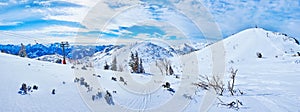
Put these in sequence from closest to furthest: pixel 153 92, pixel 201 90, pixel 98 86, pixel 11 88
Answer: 1. pixel 11 88
2. pixel 98 86
3. pixel 153 92
4. pixel 201 90

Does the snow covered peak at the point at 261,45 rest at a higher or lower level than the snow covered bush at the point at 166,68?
higher

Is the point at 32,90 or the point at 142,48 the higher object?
the point at 142,48

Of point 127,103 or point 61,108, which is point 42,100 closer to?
point 61,108

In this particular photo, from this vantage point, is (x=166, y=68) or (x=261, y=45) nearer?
(x=166, y=68)

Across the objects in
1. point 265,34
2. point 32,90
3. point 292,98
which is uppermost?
point 265,34

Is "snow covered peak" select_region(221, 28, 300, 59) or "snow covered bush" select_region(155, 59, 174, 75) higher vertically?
"snow covered peak" select_region(221, 28, 300, 59)

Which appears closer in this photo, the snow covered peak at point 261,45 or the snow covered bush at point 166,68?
the snow covered bush at point 166,68

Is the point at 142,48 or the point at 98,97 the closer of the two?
the point at 98,97

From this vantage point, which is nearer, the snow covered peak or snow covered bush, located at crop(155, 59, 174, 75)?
snow covered bush, located at crop(155, 59, 174, 75)

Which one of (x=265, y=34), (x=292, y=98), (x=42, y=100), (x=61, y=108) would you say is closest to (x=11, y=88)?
(x=42, y=100)

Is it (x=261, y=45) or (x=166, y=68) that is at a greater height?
(x=261, y=45)

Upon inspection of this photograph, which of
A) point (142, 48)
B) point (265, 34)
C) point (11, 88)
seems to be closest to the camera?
point (11, 88)
